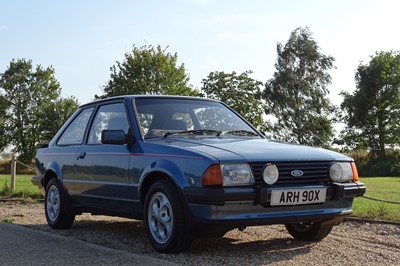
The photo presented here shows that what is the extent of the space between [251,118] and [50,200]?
5292cm

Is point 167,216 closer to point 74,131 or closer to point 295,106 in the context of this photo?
point 74,131

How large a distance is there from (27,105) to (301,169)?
76731 mm

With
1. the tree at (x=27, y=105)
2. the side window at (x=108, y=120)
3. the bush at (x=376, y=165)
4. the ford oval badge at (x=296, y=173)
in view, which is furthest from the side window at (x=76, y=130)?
the tree at (x=27, y=105)

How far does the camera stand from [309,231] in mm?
6422

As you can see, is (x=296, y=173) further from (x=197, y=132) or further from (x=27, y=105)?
(x=27, y=105)

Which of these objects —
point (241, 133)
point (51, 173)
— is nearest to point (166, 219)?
point (241, 133)

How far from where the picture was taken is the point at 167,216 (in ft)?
18.5

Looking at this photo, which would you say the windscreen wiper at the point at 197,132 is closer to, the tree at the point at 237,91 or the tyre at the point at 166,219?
the tyre at the point at 166,219

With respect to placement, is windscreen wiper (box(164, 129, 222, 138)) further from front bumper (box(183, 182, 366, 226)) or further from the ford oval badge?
the ford oval badge

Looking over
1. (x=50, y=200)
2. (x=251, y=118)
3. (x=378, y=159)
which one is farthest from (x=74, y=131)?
(x=251, y=118)

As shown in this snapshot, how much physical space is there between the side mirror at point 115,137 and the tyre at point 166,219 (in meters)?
0.75

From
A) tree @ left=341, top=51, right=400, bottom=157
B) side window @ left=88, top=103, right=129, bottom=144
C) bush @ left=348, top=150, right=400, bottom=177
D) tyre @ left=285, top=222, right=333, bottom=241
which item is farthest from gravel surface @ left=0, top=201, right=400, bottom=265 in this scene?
tree @ left=341, top=51, right=400, bottom=157

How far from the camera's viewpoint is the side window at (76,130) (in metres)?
7.74

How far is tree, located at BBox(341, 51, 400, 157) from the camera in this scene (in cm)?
6384
